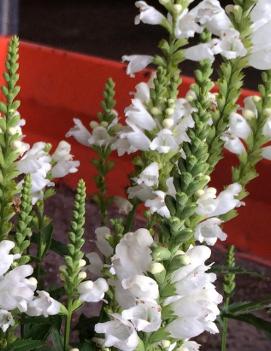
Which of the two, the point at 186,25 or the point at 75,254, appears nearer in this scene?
the point at 75,254

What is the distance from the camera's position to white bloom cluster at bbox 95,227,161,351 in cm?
58

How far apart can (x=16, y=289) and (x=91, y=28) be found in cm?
580

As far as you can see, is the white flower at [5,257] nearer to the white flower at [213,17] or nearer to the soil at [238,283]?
the white flower at [213,17]

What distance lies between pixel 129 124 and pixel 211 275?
242mm

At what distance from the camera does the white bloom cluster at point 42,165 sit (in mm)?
821

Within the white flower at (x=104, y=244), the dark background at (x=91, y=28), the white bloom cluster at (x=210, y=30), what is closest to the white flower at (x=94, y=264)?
the white flower at (x=104, y=244)

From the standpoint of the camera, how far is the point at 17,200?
83cm

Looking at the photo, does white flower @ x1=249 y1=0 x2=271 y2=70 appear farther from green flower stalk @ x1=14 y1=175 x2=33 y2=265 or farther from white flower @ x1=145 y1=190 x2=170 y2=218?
green flower stalk @ x1=14 y1=175 x2=33 y2=265

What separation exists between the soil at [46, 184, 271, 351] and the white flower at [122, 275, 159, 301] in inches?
31.3

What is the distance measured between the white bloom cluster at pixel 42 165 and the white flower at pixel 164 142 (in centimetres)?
13

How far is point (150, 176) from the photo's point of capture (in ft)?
2.62

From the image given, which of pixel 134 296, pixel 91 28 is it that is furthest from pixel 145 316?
pixel 91 28

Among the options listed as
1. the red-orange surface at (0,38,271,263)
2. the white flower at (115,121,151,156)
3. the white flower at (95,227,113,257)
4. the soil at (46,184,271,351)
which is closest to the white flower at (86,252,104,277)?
the white flower at (95,227,113,257)

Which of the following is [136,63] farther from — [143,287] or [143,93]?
[143,287]
